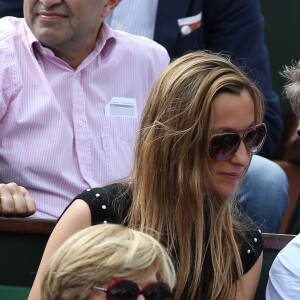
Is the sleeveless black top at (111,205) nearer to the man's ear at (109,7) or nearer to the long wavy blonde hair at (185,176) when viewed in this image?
the long wavy blonde hair at (185,176)

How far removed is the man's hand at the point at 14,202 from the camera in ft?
11.4

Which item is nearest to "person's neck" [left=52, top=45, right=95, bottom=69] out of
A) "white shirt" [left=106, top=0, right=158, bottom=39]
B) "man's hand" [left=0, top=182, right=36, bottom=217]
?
"man's hand" [left=0, top=182, right=36, bottom=217]

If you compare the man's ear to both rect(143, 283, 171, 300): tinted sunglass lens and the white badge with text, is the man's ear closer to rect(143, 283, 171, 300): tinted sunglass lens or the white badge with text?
the white badge with text

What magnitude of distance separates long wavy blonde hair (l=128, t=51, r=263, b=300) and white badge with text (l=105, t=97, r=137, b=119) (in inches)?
34.0

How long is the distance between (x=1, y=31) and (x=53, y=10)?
0.69 feet

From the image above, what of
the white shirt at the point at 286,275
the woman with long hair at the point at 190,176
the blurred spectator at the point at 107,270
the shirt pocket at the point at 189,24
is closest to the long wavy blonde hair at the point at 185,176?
the woman with long hair at the point at 190,176

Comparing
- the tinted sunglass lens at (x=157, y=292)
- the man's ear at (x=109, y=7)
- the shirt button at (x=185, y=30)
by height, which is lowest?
the shirt button at (x=185, y=30)

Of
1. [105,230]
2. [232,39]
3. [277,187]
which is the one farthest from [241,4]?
[105,230]

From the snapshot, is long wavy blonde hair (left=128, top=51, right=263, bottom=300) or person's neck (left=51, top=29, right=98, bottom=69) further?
person's neck (left=51, top=29, right=98, bottom=69)

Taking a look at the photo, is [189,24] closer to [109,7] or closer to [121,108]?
[109,7]

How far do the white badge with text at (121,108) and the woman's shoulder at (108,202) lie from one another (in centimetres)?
89

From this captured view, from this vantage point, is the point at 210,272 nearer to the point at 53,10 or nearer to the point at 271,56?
the point at 53,10

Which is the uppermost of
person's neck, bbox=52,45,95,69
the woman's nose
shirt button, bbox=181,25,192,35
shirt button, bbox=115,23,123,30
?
the woman's nose

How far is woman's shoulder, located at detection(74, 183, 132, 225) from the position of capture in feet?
10.2
